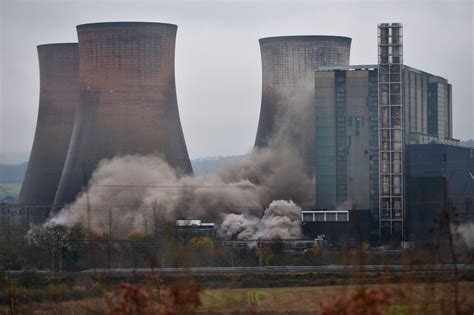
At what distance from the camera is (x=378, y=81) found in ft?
91.2

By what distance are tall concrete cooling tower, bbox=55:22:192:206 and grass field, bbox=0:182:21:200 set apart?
18924 mm

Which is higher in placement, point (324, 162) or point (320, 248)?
point (324, 162)

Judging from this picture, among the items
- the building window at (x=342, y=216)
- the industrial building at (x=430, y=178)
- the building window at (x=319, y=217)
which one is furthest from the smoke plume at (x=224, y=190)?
the industrial building at (x=430, y=178)

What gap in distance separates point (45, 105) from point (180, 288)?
26.1m

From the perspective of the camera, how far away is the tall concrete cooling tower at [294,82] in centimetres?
3095

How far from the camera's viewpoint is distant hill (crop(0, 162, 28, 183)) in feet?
170

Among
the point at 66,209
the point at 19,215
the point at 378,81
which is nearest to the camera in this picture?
the point at 378,81

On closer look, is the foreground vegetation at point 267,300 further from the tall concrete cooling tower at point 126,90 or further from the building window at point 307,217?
the tall concrete cooling tower at point 126,90

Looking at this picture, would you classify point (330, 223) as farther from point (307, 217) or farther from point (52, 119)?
point (52, 119)

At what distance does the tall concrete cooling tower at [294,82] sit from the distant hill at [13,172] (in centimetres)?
2182

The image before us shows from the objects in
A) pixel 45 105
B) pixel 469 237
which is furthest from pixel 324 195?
pixel 45 105

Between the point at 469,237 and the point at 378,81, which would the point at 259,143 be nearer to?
the point at 378,81

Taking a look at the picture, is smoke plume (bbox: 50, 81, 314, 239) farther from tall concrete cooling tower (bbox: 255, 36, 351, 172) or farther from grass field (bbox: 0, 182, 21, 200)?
grass field (bbox: 0, 182, 21, 200)

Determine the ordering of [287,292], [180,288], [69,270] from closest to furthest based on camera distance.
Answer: [180,288], [287,292], [69,270]
